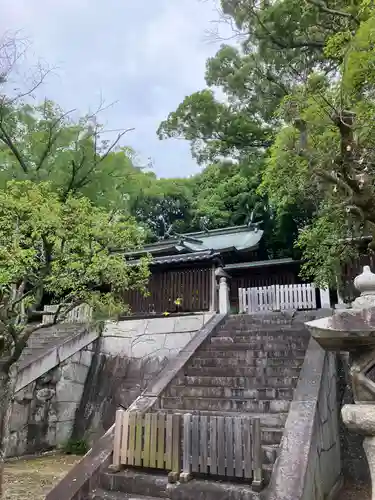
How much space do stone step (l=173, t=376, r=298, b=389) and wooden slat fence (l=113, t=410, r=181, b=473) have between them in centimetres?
234

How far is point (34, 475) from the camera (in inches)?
345

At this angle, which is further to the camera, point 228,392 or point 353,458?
point 228,392

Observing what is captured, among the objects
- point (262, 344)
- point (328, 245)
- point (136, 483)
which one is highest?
point (328, 245)

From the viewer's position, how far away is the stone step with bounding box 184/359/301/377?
852 cm

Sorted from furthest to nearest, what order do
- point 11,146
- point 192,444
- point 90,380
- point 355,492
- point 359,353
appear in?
point 11,146, point 90,380, point 355,492, point 192,444, point 359,353

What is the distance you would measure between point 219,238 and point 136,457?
1833 cm

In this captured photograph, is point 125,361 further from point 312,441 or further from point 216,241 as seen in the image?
point 216,241

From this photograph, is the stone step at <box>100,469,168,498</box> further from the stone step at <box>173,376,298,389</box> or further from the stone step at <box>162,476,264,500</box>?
the stone step at <box>173,376,298,389</box>

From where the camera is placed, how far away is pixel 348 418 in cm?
429

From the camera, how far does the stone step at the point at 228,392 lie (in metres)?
7.80

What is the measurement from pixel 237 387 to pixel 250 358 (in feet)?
3.84

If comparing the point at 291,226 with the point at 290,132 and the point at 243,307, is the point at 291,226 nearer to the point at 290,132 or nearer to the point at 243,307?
the point at 243,307

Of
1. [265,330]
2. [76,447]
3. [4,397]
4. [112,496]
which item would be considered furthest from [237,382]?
[76,447]

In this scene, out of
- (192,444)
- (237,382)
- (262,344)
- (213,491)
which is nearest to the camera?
(213,491)
